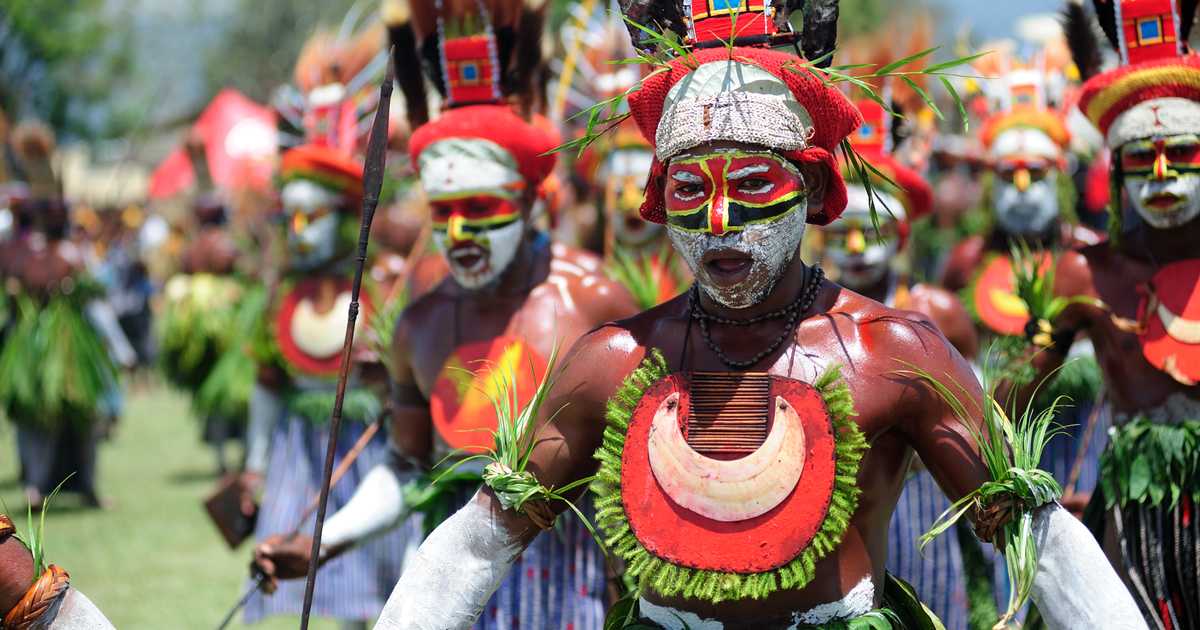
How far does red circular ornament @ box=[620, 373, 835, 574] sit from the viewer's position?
227cm

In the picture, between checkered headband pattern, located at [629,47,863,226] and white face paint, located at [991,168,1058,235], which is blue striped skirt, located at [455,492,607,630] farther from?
white face paint, located at [991,168,1058,235]

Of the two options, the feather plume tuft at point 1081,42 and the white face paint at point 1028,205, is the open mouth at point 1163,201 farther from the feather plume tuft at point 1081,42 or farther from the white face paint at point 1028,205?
the white face paint at point 1028,205

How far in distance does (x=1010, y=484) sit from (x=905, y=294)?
2871 mm

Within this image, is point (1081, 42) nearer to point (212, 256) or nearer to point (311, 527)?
point (311, 527)

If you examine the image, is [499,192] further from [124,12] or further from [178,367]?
[124,12]

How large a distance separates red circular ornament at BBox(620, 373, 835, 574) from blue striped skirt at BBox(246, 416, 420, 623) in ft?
9.31

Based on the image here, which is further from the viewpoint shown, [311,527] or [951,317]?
[311,527]

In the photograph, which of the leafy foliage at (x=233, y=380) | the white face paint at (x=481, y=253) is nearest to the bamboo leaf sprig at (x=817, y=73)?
the white face paint at (x=481, y=253)

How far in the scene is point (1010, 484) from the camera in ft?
7.32

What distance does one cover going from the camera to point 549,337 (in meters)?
3.78

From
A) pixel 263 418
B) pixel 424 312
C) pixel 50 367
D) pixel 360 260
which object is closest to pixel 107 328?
pixel 50 367

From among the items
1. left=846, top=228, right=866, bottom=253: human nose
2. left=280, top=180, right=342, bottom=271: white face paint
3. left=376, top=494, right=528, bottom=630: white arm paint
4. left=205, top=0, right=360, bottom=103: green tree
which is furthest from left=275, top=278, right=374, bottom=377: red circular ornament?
left=205, top=0, right=360, bottom=103: green tree

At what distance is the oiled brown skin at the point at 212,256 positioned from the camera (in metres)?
10.5

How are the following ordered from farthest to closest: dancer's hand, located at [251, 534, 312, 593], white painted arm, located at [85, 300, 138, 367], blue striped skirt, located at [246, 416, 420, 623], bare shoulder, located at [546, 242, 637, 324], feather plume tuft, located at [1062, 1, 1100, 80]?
white painted arm, located at [85, 300, 138, 367], blue striped skirt, located at [246, 416, 420, 623], feather plume tuft, located at [1062, 1, 1100, 80], bare shoulder, located at [546, 242, 637, 324], dancer's hand, located at [251, 534, 312, 593]
